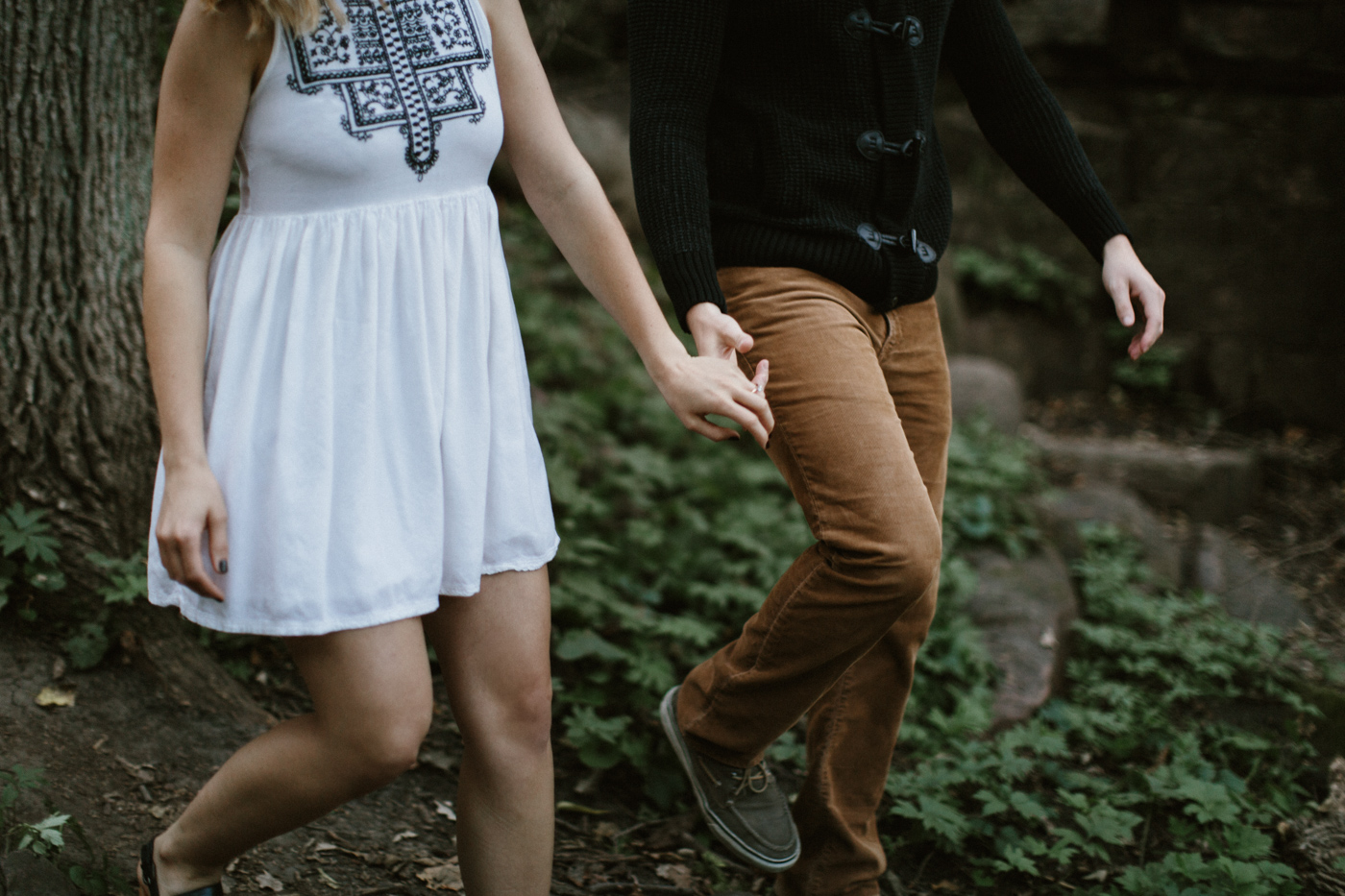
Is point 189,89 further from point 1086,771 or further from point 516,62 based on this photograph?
point 1086,771

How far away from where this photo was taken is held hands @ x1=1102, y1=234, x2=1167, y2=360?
2086mm

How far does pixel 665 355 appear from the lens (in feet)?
5.32

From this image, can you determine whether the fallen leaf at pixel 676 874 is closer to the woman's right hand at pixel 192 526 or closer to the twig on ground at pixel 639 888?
the twig on ground at pixel 639 888

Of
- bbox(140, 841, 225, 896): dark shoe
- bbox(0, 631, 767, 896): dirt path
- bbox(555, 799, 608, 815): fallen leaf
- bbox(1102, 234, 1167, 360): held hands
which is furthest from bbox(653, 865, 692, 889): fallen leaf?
bbox(1102, 234, 1167, 360): held hands

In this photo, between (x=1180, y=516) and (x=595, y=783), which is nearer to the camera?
(x=595, y=783)

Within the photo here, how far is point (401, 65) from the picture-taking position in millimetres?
1496

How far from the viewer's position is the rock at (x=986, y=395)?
5516 mm

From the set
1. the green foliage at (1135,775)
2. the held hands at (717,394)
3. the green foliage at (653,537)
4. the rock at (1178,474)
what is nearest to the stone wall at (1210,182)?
the rock at (1178,474)

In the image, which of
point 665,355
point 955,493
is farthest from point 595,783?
point 955,493

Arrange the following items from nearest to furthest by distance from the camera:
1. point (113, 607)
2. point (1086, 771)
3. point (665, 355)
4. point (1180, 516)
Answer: point (665, 355) < point (113, 607) < point (1086, 771) < point (1180, 516)

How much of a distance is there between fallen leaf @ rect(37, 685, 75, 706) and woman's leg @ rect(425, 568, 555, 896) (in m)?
1.21

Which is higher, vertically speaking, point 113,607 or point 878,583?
point 878,583

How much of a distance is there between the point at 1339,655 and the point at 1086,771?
161 cm

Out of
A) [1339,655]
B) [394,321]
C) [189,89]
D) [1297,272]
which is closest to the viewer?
[189,89]
